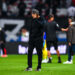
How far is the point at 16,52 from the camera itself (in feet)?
88.3

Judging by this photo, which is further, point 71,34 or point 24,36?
point 24,36

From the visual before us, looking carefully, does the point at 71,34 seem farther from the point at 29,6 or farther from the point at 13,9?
the point at 29,6

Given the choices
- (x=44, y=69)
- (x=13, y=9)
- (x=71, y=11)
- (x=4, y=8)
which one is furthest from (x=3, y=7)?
(x=44, y=69)

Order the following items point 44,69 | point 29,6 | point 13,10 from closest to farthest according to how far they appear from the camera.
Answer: point 44,69
point 13,10
point 29,6

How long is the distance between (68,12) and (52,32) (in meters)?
12.7

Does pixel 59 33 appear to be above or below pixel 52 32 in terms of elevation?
below

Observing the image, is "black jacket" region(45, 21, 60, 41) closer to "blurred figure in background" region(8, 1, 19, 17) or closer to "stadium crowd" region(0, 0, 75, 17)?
"stadium crowd" region(0, 0, 75, 17)

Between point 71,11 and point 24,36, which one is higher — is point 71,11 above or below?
above

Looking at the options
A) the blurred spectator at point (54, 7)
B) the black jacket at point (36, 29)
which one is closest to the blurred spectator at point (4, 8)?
the blurred spectator at point (54, 7)

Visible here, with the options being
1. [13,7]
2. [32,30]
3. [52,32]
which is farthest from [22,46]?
[32,30]

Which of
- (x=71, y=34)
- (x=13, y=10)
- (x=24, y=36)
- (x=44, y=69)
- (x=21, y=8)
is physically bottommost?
(x=24, y=36)

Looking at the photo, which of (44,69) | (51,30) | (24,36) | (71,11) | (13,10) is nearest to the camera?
(44,69)

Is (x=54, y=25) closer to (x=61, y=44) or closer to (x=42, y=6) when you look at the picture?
(x=61, y=44)

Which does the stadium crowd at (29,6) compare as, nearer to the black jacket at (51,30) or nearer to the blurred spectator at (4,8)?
the blurred spectator at (4,8)
